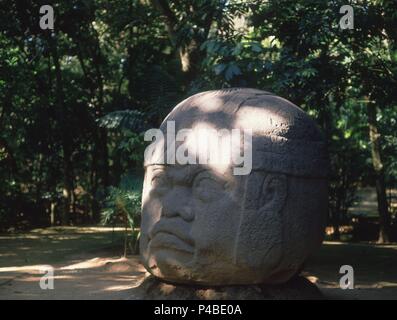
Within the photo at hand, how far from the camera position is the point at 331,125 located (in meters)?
15.7

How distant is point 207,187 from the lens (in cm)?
586

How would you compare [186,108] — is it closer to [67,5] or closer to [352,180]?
[67,5]

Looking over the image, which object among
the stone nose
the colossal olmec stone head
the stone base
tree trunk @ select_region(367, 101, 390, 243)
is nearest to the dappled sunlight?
the stone base

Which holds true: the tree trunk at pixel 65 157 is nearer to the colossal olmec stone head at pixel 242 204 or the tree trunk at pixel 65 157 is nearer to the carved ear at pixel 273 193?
the colossal olmec stone head at pixel 242 204

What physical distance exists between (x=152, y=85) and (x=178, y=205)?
188 inches

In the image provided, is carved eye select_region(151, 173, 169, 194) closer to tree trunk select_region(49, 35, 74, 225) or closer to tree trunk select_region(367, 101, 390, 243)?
tree trunk select_region(367, 101, 390, 243)

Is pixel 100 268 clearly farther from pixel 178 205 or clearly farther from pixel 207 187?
pixel 207 187

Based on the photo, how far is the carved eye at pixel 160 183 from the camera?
623 cm

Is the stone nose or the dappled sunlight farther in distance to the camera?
the dappled sunlight

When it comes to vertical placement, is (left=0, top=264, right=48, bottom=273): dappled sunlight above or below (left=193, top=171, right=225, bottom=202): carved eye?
below

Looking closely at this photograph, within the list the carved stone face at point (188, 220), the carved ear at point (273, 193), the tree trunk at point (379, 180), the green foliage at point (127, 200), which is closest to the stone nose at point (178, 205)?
the carved stone face at point (188, 220)

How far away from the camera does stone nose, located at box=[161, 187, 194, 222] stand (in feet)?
19.4

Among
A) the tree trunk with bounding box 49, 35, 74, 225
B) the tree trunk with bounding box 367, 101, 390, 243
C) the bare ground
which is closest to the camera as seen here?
the bare ground

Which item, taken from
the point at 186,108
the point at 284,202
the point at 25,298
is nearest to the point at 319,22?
the point at 186,108
